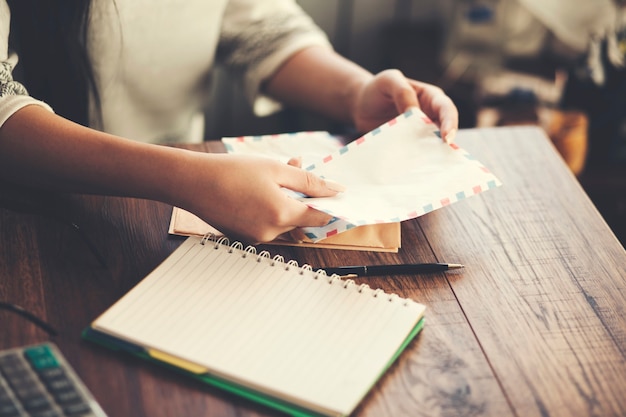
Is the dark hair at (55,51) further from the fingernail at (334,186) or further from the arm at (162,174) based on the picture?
the fingernail at (334,186)

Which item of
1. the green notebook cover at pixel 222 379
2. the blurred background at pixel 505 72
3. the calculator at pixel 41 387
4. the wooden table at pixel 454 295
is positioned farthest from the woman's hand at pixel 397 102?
the blurred background at pixel 505 72

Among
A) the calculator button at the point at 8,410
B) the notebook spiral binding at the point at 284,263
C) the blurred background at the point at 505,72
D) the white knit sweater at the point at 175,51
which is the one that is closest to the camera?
the calculator button at the point at 8,410

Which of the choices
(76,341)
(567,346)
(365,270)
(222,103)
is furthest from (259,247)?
(222,103)

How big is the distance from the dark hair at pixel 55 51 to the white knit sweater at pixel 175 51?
3 cm

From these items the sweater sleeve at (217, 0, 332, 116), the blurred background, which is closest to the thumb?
the sweater sleeve at (217, 0, 332, 116)

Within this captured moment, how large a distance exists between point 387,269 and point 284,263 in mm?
114

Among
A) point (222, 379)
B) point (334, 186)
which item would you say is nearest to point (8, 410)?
point (222, 379)

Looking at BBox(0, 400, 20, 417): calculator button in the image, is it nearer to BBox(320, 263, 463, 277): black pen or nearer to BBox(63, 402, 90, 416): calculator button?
BBox(63, 402, 90, 416): calculator button

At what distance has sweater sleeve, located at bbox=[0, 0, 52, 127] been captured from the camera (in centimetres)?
83

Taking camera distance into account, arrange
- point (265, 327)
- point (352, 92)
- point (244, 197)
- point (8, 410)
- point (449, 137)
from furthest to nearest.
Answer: point (352, 92)
point (449, 137)
point (244, 197)
point (265, 327)
point (8, 410)

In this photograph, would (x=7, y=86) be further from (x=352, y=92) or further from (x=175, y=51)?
(x=352, y=92)

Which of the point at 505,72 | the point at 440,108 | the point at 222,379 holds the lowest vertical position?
the point at 505,72

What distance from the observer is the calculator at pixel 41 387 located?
1.84 feet

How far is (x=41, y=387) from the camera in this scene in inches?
22.8
